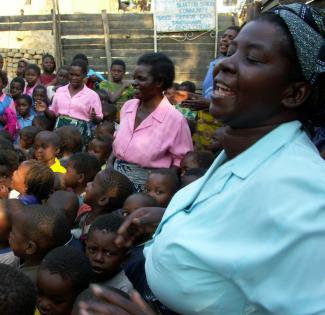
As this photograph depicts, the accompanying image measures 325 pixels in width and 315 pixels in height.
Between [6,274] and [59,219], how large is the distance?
0.88 meters

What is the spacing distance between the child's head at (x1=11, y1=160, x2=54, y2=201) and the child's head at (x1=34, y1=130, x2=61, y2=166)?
936mm

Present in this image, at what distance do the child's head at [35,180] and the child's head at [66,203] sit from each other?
11 cm

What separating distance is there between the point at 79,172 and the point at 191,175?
1075mm

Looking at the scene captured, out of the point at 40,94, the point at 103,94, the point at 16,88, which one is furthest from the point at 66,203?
the point at 16,88

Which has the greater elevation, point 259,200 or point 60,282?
point 259,200

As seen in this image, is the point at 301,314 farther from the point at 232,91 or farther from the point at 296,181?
the point at 232,91

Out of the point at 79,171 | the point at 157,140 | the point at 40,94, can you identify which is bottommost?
the point at 79,171

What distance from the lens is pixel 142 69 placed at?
338 centimetres

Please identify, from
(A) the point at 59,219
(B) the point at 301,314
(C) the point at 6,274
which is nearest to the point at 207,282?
(B) the point at 301,314

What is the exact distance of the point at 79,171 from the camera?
391 cm

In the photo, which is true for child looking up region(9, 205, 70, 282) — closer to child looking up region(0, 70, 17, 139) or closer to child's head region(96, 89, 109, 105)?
child looking up region(0, 70, 17, 139)

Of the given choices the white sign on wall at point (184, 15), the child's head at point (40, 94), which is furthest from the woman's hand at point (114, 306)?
the white sign on wall at point (184, 15)

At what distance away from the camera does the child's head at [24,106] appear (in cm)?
648

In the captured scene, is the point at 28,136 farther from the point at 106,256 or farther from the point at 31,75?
the point at 106,256
